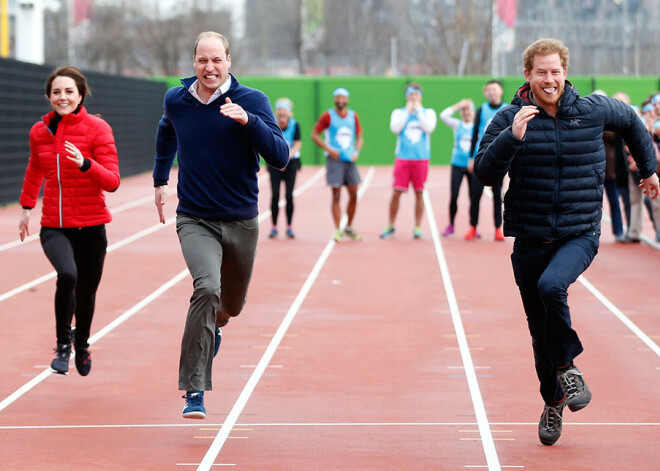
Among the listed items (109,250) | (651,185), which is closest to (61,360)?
(651,185)

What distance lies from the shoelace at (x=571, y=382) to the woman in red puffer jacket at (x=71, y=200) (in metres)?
3.04

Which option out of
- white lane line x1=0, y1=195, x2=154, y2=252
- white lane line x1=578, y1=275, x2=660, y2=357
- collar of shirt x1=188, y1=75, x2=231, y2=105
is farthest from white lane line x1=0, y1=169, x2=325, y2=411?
white lane line x1=578, y1=275, x2=660, y2=357

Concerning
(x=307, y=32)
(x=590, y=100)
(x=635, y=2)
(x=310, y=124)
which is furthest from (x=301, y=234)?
(x=635, y=2)

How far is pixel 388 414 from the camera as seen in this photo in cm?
709

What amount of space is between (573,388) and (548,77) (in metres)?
1.51

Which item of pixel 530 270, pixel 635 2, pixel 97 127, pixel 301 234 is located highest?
pixel 635 2

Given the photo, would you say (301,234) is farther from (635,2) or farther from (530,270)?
(635,2)

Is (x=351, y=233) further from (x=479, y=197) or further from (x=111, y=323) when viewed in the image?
(x=111, y=323)

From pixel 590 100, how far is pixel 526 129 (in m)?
0.38

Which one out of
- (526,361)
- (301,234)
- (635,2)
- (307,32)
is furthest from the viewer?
(635,2)

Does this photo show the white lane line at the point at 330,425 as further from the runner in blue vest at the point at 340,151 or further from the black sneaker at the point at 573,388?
the runner in blue vest at the point at 340,151

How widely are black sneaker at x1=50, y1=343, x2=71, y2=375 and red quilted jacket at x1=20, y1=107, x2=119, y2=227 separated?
2.51 feet

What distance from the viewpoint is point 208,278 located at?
21.0 feet

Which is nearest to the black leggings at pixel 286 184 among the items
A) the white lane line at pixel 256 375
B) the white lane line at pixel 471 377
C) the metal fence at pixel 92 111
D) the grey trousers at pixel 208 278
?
the white lane line at pixel 256 375
